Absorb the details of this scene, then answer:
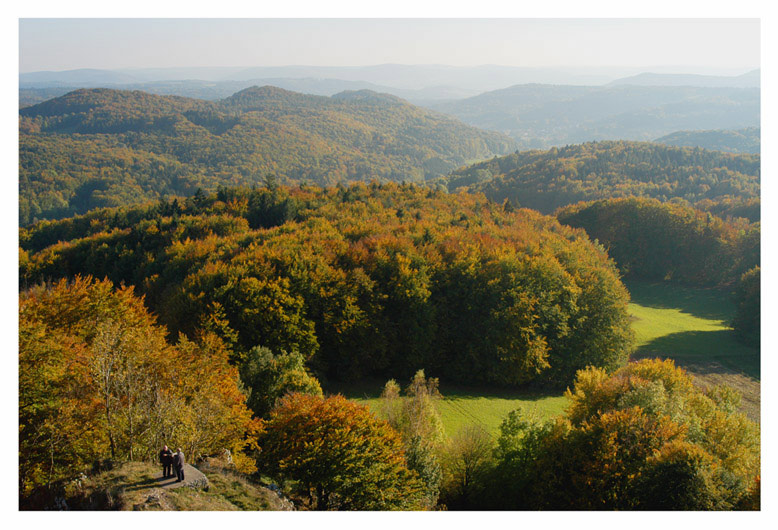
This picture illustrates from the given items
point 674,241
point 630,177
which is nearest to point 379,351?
point 674,241

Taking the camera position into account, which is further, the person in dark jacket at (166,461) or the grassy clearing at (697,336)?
the grassy clearing at (697,336)

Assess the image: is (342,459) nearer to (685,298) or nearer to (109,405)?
(109,405)

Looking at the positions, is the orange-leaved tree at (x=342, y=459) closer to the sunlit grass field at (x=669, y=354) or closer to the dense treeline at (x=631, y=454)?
the dense treeline at (x=631, y=454)

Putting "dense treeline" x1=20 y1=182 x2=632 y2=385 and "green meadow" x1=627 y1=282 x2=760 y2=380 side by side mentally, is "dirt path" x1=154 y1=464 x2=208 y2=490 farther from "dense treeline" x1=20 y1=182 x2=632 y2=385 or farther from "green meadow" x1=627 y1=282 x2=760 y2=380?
"green meadow" x1=627 y1=282 x2=760 y2=380

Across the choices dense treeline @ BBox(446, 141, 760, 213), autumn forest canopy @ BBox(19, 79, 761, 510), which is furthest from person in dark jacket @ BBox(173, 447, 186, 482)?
dense treeline @ BBox(446, 141, 760, 213)

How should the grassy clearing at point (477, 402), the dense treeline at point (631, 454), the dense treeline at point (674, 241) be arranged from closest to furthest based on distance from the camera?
the dense treeline at point (631, 454), the grassy clearing at point (477, 402), the dense treeline at point (674, 241)

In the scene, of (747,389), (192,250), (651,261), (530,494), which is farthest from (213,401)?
(651,261)

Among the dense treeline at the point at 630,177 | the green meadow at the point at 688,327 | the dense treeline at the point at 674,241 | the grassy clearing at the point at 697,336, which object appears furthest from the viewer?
the dense treeline at the point at 630,177

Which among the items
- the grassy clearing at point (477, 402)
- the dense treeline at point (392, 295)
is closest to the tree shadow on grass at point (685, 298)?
the dense treeline at point (392, 295)
